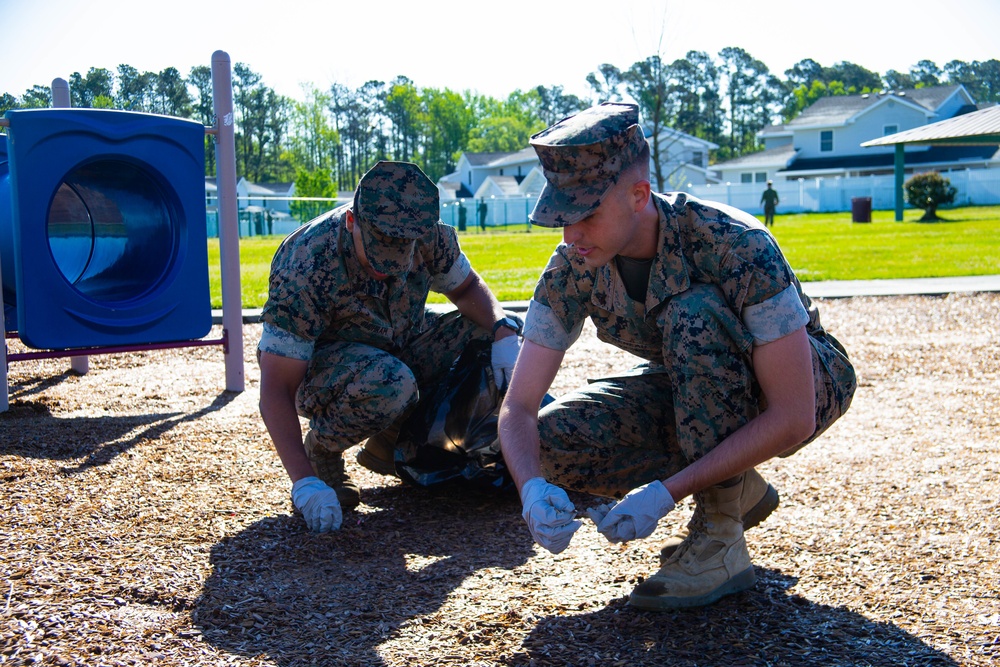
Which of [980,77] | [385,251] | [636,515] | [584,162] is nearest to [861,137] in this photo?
[385,251]

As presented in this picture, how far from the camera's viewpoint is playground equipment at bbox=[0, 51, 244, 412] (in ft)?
13.5

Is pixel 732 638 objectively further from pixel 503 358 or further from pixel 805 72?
pixel 805 72

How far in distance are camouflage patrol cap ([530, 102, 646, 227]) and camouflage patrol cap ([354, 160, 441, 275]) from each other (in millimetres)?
706

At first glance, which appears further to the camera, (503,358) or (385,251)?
(503,358)

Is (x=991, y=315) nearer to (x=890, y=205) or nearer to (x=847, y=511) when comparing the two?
(x=847, y=511)

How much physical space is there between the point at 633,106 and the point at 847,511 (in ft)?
5.05

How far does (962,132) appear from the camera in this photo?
64.4 ft

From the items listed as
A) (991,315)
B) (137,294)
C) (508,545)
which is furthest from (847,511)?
(991,315)

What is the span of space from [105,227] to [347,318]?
2.28m

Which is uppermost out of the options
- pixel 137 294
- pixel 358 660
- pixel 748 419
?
pixel 137 294

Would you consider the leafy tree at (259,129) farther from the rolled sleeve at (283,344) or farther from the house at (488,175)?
the rolled sleeve at (283,344)

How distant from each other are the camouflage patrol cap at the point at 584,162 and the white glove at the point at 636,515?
2.10 feet

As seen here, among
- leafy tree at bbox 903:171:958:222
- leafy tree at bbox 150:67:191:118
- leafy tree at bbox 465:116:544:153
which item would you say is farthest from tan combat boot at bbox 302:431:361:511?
leafy tree at bbox 465:116:544:153

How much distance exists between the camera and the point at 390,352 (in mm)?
3326
